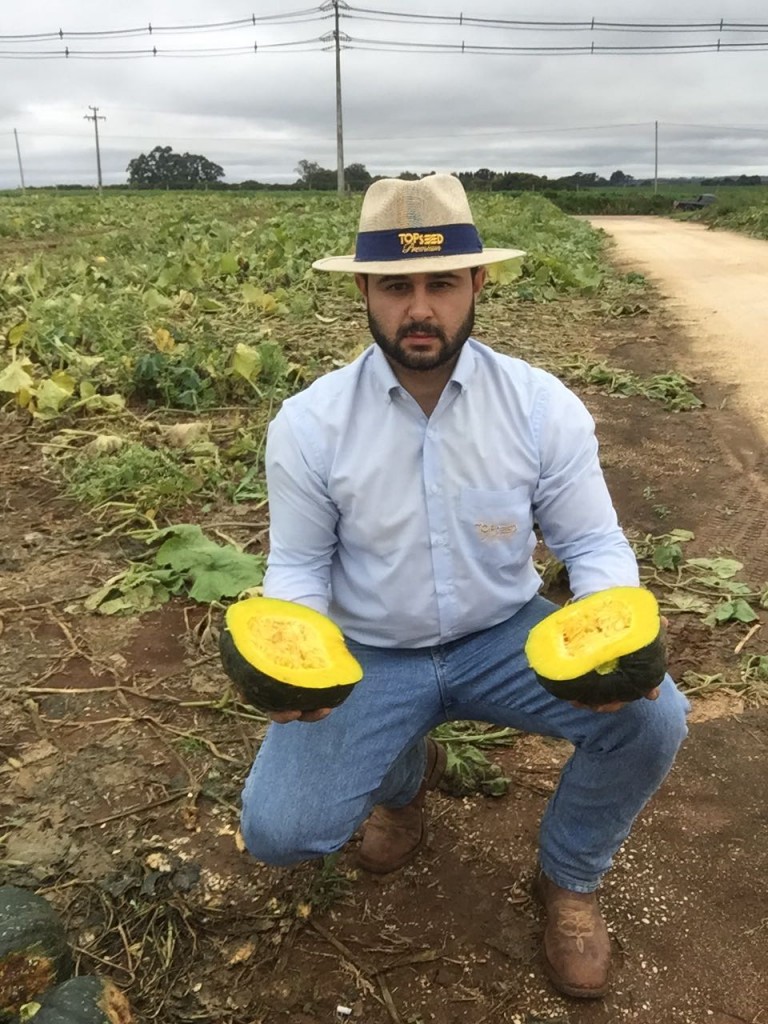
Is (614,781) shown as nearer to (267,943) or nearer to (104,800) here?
(267,943)

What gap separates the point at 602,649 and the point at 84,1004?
1.29 metres

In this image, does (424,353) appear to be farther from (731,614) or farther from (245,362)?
(245,362)

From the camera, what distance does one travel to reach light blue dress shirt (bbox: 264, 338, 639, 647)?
8.02 ft

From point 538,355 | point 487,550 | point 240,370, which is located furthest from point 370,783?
point 538,355

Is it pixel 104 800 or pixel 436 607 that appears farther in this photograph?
pixel 104 800

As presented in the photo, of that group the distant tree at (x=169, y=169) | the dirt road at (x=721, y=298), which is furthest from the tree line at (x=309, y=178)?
the dirt road at (x=721, y=298)

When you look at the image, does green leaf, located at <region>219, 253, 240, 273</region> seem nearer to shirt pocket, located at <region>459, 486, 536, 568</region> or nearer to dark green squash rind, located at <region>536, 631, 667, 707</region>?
shirt pocket, located at <region>459, 486, 536, 568</region>

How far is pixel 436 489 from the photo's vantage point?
8.00ft

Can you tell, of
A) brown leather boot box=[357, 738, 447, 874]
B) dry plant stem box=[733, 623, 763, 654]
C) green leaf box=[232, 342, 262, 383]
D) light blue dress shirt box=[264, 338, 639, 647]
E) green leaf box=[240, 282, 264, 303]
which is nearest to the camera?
light blue dress shirt box=[264, 338, 639, 647]

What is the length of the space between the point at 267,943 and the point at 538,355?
21.9 ft

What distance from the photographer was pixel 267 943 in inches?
97.3

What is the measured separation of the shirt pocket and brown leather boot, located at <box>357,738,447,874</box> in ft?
2.61

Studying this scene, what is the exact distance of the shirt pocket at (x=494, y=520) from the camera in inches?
96.4

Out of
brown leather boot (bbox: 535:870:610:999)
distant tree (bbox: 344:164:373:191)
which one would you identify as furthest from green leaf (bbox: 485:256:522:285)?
distant tree (bbox: 344:164:373:191)
